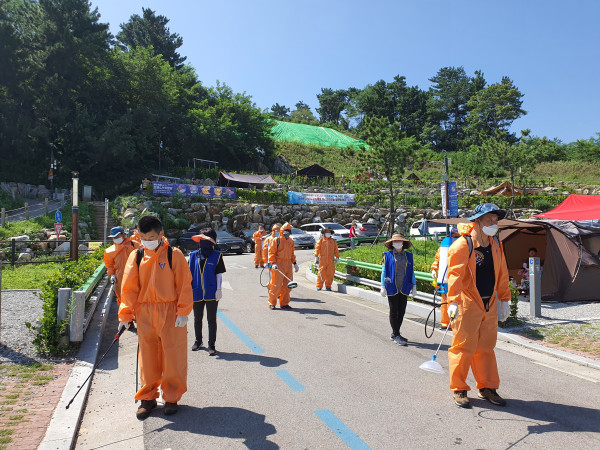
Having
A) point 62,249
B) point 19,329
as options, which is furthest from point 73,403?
point 62,249

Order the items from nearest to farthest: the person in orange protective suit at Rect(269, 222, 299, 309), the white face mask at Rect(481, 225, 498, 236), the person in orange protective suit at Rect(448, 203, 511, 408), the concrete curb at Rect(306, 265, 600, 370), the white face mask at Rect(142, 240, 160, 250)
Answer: the white face mask at Rect(142, 240, 160, 250) < the person in orange protective suit at Rect(448, 203, 511, 408) < the white face mask at Rect(481, 225, 498, 236) < the concrete curb at Rect(306, 265, 600, 370) < the person in orange protective suit at Rect(269, 222, 299, 309)

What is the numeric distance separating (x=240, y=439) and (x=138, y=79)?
43.3m

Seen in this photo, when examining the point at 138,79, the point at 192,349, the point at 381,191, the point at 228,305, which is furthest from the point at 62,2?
the point at 192,349

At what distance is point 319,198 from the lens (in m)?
36.5

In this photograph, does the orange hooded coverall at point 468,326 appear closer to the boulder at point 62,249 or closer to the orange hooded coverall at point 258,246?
the orange hooded coverall at point 258,246

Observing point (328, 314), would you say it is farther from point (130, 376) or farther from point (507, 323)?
point (130, 376)

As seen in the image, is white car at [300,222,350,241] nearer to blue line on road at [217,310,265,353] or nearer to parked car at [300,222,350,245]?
parked car at [300,222,350,245]

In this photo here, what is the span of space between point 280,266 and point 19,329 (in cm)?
515

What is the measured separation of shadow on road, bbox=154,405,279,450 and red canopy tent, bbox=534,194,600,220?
1209cm

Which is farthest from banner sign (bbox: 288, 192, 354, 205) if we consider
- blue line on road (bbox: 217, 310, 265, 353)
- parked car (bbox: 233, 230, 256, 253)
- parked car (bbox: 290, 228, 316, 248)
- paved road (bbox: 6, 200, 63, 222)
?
blue line on road (bbox: 217, 310, 265, 353)

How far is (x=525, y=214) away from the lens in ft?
121

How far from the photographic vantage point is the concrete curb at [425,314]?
21.0ft

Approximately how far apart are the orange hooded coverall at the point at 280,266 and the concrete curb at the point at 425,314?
8.26 feet

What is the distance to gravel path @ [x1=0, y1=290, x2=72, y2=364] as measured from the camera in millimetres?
6215
